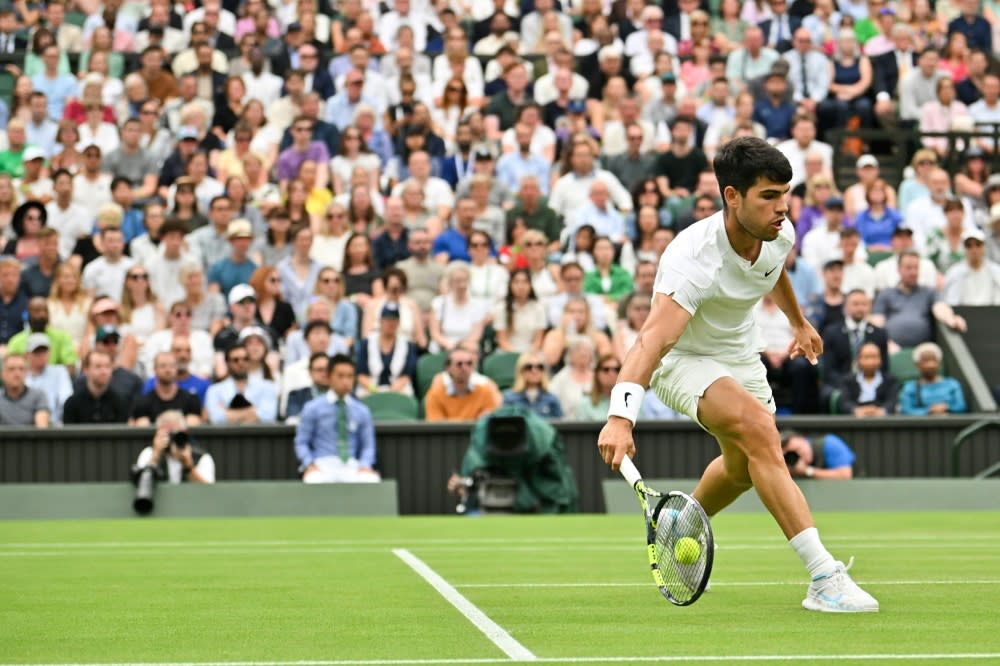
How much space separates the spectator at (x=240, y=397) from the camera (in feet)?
55.8

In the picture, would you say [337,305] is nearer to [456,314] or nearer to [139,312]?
[456,314]

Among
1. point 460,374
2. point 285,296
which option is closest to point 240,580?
point 460,374

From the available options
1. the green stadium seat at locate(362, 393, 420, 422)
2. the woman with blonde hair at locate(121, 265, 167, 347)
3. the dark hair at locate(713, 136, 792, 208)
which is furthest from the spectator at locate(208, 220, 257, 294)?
the dark hair at locate(713, 136, 792, 208)

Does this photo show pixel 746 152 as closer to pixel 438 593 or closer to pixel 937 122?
pixel 438 593

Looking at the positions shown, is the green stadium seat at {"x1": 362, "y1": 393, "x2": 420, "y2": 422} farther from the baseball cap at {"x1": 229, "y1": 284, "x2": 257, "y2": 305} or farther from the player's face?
the player's face

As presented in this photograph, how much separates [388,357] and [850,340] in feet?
14.2

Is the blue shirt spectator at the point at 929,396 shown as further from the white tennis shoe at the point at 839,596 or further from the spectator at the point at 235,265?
the white tennis shoe at the point at 839,596

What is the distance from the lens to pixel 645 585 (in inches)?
344

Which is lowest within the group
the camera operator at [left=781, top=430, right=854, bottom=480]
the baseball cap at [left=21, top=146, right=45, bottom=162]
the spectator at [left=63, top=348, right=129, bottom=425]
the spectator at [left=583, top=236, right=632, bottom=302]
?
the camera operator at [left=781, top=430, right=854, bottom=480]

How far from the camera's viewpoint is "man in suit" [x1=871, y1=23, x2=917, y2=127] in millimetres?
23109

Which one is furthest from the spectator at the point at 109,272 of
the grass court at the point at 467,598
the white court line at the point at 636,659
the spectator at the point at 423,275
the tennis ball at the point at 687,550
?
the white court line at the point at 636,659

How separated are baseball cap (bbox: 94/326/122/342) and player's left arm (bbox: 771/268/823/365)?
10.3 metres

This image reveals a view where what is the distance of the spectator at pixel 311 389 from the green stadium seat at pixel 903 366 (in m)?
5.43

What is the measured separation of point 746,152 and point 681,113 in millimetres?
14165
